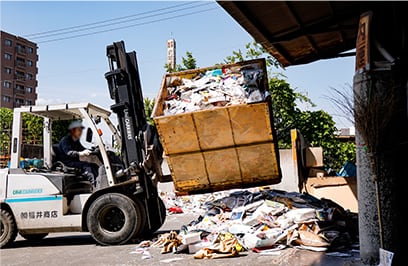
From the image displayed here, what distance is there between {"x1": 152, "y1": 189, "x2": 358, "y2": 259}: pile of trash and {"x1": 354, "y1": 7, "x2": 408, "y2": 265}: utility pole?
1.33m

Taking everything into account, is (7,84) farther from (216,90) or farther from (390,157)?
(390,157)

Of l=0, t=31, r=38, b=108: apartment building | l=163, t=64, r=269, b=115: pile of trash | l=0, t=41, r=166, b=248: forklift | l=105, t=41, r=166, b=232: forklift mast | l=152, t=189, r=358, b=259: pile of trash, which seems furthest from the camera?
l=0, t=31, r=38, b=108: apartment building

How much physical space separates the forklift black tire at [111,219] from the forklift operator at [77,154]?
72 centimetres

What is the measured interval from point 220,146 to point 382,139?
2.75m

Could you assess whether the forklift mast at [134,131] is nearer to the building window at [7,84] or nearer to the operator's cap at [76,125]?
the operator's cap at [76,125]

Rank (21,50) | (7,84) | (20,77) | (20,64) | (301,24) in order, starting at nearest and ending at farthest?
1. (301,24)
2. (7,84)
3. (20,64)
4. (21,50)
5. (20,77)

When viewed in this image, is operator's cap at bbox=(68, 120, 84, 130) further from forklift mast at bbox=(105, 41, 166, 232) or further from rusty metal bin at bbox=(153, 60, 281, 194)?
rusty metal bin at bbox=(153, 60, 281, 194)

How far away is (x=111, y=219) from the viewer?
6.93 metres

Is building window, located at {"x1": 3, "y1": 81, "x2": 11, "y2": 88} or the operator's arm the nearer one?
the operator's arm

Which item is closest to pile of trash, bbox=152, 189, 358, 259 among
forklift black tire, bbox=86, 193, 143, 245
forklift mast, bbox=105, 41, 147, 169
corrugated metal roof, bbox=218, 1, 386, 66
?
forklift black tire, bbox=86, 193, 143, 245

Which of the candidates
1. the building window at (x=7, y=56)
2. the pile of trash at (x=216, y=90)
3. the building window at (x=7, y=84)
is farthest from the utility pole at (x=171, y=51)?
the building window at (x=7, y=56)

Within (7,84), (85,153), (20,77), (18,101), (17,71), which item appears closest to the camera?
(85,153)

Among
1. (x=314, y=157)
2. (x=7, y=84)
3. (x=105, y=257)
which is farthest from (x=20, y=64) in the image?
(x=105, y=257)

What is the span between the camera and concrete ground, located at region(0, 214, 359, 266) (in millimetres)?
4895
